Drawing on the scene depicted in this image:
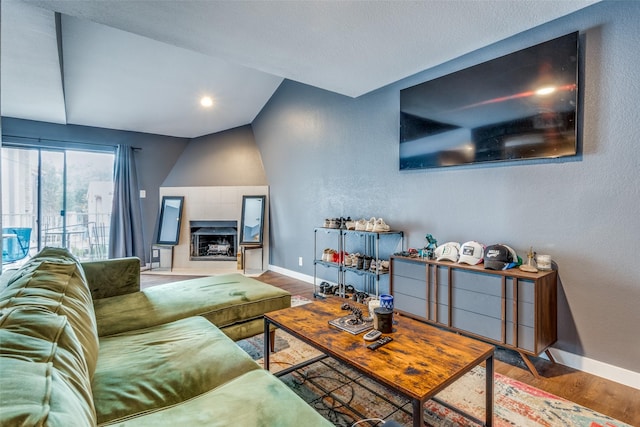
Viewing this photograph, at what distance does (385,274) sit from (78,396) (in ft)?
9.68

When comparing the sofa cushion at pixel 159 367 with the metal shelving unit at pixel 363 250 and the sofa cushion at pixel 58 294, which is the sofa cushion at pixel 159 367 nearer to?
the sofa cushion at pixel 58 294

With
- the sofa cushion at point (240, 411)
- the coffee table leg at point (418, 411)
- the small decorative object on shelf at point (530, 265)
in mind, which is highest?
the small decorative object on shelf at point (530, 265)

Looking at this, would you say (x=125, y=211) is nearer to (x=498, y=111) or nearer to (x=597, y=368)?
(x=498, y=111)

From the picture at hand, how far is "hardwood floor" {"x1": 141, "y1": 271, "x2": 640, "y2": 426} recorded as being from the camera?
5.80 ft

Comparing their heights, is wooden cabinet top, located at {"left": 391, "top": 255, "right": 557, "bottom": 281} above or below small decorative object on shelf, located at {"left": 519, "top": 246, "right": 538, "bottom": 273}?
below

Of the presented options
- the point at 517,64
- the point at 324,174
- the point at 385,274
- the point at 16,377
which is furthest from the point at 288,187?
the point at 16,377

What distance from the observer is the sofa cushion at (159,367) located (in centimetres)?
116

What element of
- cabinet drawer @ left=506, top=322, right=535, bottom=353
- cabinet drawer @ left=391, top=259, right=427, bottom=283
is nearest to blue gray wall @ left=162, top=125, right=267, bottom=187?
cabinet drawer @ left=391, top=259, right=427, bottom=283

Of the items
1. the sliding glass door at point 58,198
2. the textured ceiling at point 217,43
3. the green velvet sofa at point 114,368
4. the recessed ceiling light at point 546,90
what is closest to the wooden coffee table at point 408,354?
the green velvet sofa at point 114,368

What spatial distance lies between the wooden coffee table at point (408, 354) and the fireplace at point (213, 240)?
3826 mm

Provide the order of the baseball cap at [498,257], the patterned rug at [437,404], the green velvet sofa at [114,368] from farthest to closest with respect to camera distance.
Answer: the baseball cap at [498,257] < the patterned rug at [437,404] < the green velvet sofa at [114,368]

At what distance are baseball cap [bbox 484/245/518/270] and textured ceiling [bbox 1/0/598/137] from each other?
5.20 ft

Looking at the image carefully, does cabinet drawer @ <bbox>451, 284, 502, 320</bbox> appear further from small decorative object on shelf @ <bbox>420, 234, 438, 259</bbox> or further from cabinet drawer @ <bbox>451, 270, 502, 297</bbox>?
small decorative object on shelf @ <bbox>420, 234, 438, 259</bbox>

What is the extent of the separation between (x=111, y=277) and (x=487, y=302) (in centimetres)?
269
